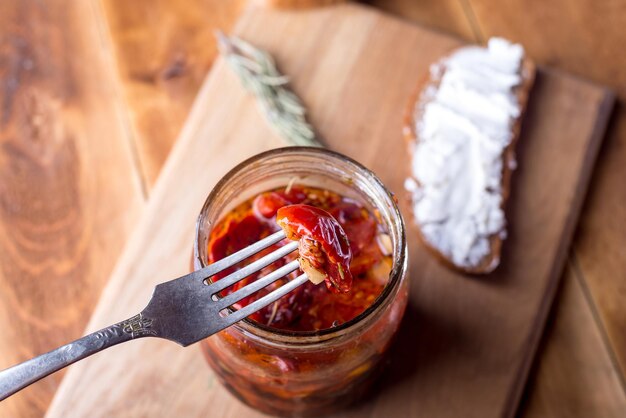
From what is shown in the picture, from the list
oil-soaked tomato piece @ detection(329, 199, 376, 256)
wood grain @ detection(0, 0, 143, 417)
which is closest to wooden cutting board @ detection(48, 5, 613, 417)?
wood grain @ detection(0, 0, 143, 417)

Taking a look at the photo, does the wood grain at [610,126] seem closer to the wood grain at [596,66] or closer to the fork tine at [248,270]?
the wood grain at [596,66]

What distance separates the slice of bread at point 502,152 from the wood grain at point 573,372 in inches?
8.4

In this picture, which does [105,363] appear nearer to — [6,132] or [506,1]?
[6,132]

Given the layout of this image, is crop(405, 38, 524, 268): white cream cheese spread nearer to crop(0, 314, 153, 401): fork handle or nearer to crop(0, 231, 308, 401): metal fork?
crop(0, 231, 308, 401): metal fork

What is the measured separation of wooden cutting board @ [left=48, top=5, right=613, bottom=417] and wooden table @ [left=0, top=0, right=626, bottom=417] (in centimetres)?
11

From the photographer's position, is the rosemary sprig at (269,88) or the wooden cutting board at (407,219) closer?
the wooden cutting board at (407,219)

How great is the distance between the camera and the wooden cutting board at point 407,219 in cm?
138

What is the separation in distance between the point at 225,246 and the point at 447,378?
54 cm

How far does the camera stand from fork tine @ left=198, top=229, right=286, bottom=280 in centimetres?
102

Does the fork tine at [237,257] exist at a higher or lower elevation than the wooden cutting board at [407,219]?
higher

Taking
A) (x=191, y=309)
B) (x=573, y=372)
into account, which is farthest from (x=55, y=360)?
(x=573, y=372)

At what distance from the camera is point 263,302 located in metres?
1.02

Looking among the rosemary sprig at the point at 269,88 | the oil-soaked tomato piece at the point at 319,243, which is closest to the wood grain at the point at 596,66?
the rosemary sprig at the point at 269,88

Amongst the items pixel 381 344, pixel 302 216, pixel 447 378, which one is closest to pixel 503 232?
pixel 447 378
